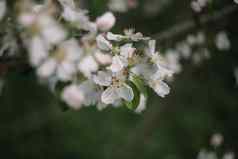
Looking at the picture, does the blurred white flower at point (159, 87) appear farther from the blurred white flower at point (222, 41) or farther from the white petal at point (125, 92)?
the blurred white flower at point (222, 41)

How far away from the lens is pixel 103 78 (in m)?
2.09

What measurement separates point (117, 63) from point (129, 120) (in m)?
2.75

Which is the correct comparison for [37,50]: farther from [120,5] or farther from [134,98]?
[120,5]

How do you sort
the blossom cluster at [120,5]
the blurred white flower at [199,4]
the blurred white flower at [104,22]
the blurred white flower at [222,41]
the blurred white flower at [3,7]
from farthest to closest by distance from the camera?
the blurred white flower at [222,41], the blossom cluster at [120,5], the blurred white flower at [199,4], the blurred white flower at [104,22], the blurred white flower at [3,7]

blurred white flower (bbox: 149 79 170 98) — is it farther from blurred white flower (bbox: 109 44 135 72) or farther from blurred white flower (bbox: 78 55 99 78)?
blurred white flower (bbox: 78 55 99 78)

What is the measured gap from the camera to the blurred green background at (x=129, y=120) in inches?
172

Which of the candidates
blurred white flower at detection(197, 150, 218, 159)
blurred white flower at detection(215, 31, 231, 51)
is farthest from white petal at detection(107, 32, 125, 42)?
blurred white flower at detection(197, 150, 218, 159)

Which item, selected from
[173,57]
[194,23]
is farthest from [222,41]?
[173,57]

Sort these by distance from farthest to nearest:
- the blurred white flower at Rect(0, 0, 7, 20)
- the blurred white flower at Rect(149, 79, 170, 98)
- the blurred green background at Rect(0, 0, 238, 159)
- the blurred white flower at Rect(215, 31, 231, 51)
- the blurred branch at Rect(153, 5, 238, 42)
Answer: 1. the blurred green background at Rect(0, 0, 238, 159)
2. the blurred white flower at Rect(215, 31, 231, 51)
3. the blurred branch at Rect(153, 5, 238, 42)
4. the blurred white flower at Rect(149, 79, 170, 98)
5. the blurred white flower at Rect(0, 0, 7, 20)

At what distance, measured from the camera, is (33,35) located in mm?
1670

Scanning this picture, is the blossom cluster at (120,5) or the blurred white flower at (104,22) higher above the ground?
the blossom cluster at (120,5)

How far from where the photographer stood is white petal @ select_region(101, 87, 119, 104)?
7.05ft

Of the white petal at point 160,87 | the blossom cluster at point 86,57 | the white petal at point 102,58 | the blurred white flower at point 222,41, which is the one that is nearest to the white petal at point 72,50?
the blossom cluster at point 86,57

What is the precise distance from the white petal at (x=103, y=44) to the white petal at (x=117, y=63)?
0.04 m
